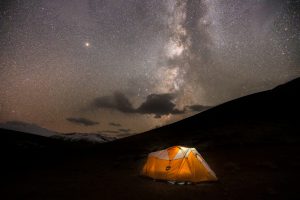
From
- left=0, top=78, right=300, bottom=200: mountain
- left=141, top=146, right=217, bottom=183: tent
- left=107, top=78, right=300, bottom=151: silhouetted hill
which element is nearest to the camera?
left=0, top=78, right=300, bottom=200: mountain

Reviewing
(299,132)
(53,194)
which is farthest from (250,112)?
(53,194)

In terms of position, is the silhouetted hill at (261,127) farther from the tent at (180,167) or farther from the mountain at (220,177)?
the tent at (180,167)

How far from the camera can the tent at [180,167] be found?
14.0 metres

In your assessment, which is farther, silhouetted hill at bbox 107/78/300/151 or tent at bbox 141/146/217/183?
silhouetted hill at bbox 107/78/300/151

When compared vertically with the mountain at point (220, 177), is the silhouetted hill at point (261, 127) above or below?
above

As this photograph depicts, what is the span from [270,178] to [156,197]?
28.9 feet

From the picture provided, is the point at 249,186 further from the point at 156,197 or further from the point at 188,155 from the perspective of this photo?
the point at 156,197

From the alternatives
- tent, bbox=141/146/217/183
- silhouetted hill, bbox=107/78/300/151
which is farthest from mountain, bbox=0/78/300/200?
tent, bbox=141/146/217/183

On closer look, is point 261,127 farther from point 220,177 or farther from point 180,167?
point 180,167

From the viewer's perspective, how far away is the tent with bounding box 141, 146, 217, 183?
553 inches

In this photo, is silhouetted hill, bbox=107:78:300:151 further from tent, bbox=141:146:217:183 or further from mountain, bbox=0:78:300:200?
tent, bbox=141:146:217:183

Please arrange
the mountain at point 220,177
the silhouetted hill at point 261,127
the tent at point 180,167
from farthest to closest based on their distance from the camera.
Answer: the silhouetted hill at point 261,127
the tent at point 180,167
the mountain at point 220,177

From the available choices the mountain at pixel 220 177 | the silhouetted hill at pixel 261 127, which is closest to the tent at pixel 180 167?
the mountain at pixel 220 177

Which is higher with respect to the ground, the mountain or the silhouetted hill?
the silhouetted hill
